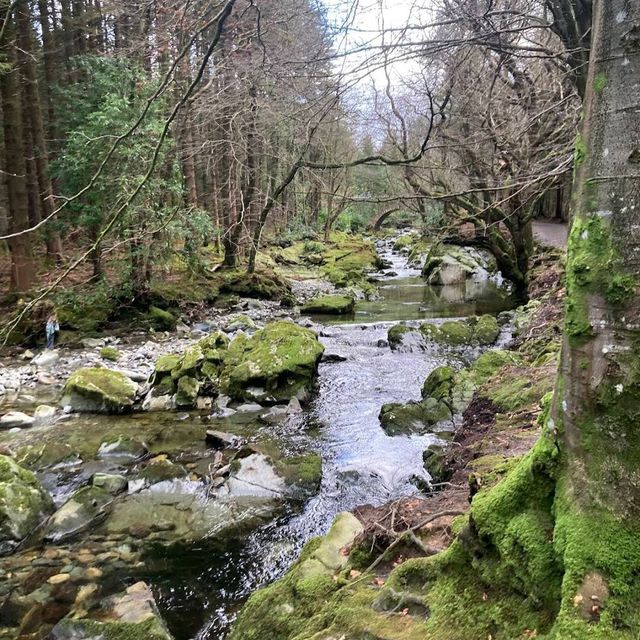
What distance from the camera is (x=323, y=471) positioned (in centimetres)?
589

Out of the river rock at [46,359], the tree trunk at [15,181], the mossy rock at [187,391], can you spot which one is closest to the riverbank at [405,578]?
the mossy rock at [187,391]

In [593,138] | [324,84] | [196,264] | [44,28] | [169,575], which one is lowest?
[169,575]

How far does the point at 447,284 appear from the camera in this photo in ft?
67.1

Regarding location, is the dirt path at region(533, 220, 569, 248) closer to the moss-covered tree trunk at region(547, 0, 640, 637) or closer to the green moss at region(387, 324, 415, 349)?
the green moss at region(387, 324, 415, 349)

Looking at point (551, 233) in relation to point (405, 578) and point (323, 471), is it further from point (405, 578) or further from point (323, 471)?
point (405, 578)

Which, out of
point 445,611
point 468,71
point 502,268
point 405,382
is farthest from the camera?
point 502,268

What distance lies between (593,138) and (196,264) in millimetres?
13214

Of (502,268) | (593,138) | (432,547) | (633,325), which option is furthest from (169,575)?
(502,268)

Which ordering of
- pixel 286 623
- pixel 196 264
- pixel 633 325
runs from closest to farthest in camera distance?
pixel 633 325 < pixel 286 623 < pixel 196 264

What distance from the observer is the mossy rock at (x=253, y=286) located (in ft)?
52.8

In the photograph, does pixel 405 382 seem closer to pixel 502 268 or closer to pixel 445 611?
pixel 445 611

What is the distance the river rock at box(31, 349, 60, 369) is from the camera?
31.1 feet

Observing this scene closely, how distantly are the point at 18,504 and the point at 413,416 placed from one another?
15.1ft

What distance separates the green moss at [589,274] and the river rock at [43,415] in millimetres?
7309
